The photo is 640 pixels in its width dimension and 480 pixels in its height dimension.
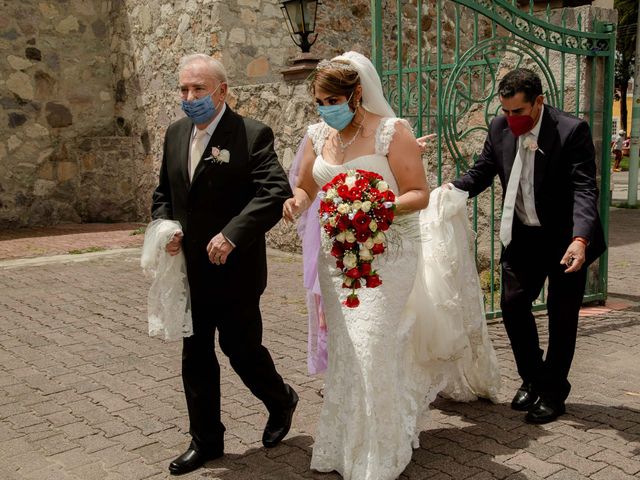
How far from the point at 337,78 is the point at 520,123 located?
1295mm

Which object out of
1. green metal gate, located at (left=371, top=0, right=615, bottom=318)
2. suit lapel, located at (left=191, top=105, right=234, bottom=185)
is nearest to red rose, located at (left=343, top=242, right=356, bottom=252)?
suit lapel, located at (left=191, top=105, right=234, bottom=185)

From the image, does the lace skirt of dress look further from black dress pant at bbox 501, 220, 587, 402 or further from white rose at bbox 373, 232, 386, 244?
black dress pant at bbox 501, 220, 587, 402

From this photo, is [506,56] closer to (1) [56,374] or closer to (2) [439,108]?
(2) [439,108]

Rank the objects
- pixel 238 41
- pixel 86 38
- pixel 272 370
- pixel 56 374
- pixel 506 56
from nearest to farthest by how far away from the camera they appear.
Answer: pixel 272 370 → pixel 56 374 → pixel 506 56 → pixel 238 41 → pixel 86 38

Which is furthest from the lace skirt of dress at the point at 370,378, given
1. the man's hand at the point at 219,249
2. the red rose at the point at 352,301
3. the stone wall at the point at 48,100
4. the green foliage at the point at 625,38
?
the green foliage at the point at 625,38

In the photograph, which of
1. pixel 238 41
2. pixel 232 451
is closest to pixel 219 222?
pixel 232 451

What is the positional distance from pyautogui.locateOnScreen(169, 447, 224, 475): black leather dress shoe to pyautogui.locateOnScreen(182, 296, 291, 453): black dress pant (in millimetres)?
35

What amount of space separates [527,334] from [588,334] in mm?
2038

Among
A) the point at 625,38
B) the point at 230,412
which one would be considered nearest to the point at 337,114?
the point at 230,412

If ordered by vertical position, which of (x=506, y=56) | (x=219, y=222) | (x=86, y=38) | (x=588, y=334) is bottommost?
(x=588, y=334)

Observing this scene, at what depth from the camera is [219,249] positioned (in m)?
3.56

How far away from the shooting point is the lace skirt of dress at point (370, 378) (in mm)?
3496

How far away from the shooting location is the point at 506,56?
796 cm

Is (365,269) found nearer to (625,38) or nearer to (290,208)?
(290,208)
